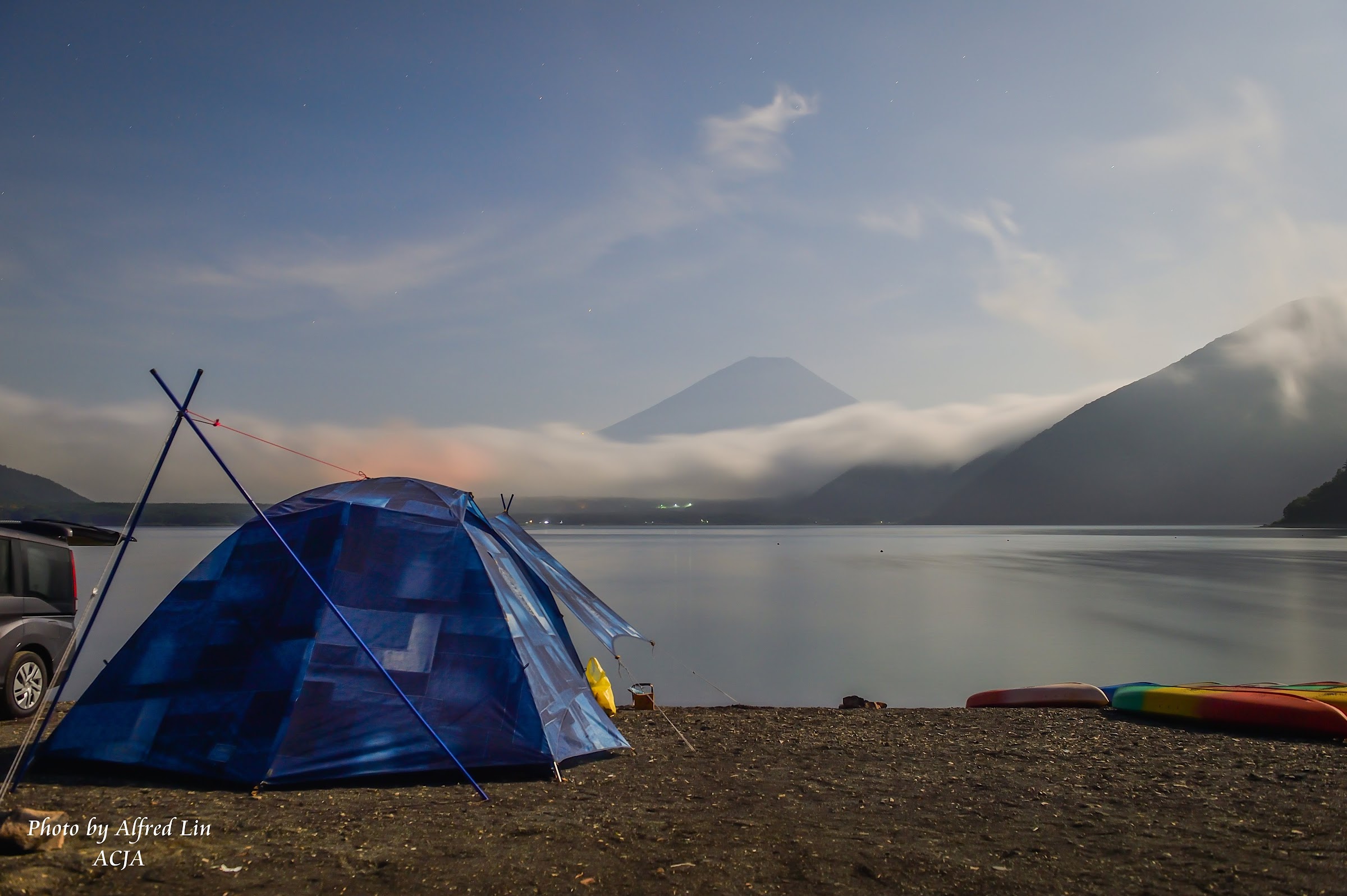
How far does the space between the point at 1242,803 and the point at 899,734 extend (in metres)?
3.74

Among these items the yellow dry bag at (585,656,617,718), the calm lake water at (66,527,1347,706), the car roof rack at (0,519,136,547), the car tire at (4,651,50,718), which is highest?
the car roof rack at (0,519,136,547)

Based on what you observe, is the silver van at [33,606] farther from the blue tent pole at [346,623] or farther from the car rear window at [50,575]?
the blue tent pole at [346,623]

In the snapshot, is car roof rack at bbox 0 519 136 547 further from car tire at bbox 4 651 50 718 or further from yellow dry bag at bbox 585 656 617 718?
yellow dry bag at bbox 585 656 617 718

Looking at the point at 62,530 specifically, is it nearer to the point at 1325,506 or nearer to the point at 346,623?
the point at 346,623

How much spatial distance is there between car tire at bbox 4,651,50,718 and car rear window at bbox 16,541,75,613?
→ 26.8 inches

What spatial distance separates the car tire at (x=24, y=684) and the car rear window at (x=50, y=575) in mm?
680

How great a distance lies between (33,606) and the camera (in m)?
9.93

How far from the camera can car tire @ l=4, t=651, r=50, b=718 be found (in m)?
9.57

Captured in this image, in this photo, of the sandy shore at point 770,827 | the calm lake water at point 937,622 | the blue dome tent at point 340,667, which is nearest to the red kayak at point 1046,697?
the sandy shore at point 770,827

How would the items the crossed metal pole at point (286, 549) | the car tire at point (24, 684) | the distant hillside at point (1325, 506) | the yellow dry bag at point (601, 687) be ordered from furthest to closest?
the distant hillside at point (1325, 506) < the yellow dry bag at point (601, 687) < the car tire at point (24, 684) < the crossed metal pole at point (286, 549)

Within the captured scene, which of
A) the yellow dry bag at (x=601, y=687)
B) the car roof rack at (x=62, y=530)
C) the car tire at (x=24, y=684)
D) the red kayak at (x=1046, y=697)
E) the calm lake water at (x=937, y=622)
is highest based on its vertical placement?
the car roof rack at (x=62, y=530)

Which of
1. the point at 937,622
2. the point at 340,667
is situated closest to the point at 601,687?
the point at 340,667

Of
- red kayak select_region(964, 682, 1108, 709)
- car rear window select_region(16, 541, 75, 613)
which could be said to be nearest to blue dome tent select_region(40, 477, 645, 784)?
car rear window select_region(16, 541, 75, 613)

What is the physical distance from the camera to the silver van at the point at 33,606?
378 inches
